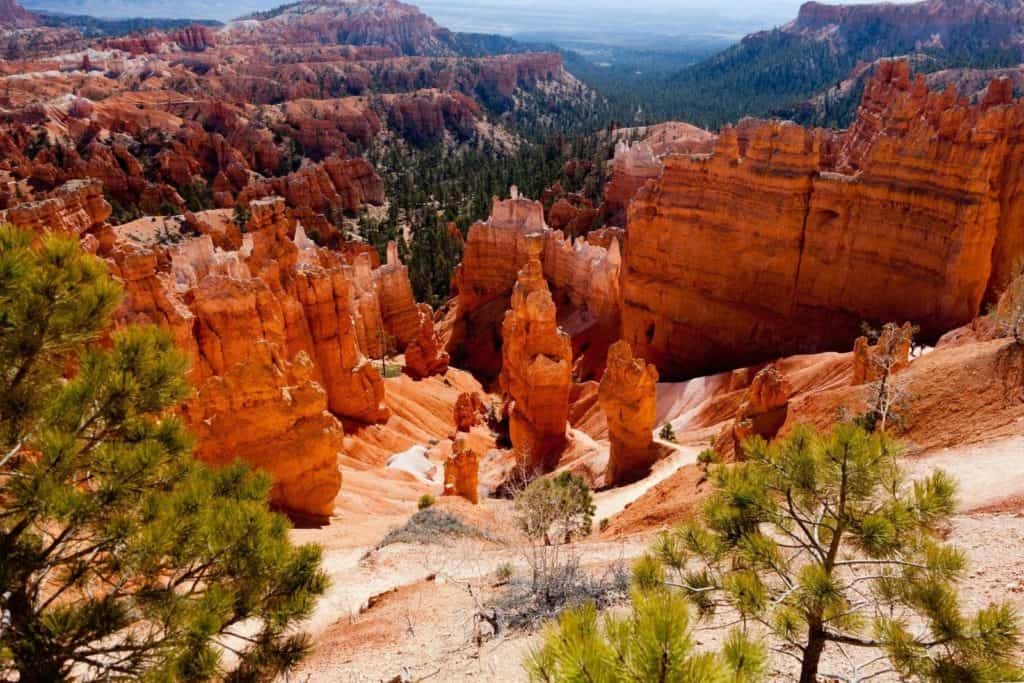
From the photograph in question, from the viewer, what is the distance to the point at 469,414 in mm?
30625

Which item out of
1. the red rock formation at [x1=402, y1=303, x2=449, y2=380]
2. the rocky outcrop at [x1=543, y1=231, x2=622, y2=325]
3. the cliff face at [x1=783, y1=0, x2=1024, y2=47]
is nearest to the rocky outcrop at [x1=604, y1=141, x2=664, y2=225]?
the rocky outcrop at [x1=543, y1=231, x2=622, y2=325]

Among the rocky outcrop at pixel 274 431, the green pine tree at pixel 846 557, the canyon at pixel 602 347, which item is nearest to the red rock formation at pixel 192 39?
the canyon at pixel 602 347

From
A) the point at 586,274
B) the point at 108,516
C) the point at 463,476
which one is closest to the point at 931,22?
the point at 586,274

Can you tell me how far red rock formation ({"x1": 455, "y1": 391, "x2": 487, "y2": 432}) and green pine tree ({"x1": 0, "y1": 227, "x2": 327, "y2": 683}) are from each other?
24.0 m

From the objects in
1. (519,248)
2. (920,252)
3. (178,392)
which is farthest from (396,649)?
(519,248)

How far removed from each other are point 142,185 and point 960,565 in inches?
3065

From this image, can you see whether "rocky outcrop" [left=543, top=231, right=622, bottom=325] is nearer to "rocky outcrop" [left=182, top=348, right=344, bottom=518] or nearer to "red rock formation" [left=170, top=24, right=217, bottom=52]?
"rocky outcrop" [left=182, top=348, right=344, bottom=518]

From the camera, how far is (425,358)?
35844 mm

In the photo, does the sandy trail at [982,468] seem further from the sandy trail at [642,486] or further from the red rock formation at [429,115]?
the red rock formation at [429,115]

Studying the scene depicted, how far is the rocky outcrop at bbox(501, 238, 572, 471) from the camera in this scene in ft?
83.6

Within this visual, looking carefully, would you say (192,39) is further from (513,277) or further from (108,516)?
(108,516)

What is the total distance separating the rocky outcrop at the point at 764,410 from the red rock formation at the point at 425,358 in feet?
62.1

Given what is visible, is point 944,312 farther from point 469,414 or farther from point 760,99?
point 760,99

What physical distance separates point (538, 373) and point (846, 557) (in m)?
19.4
